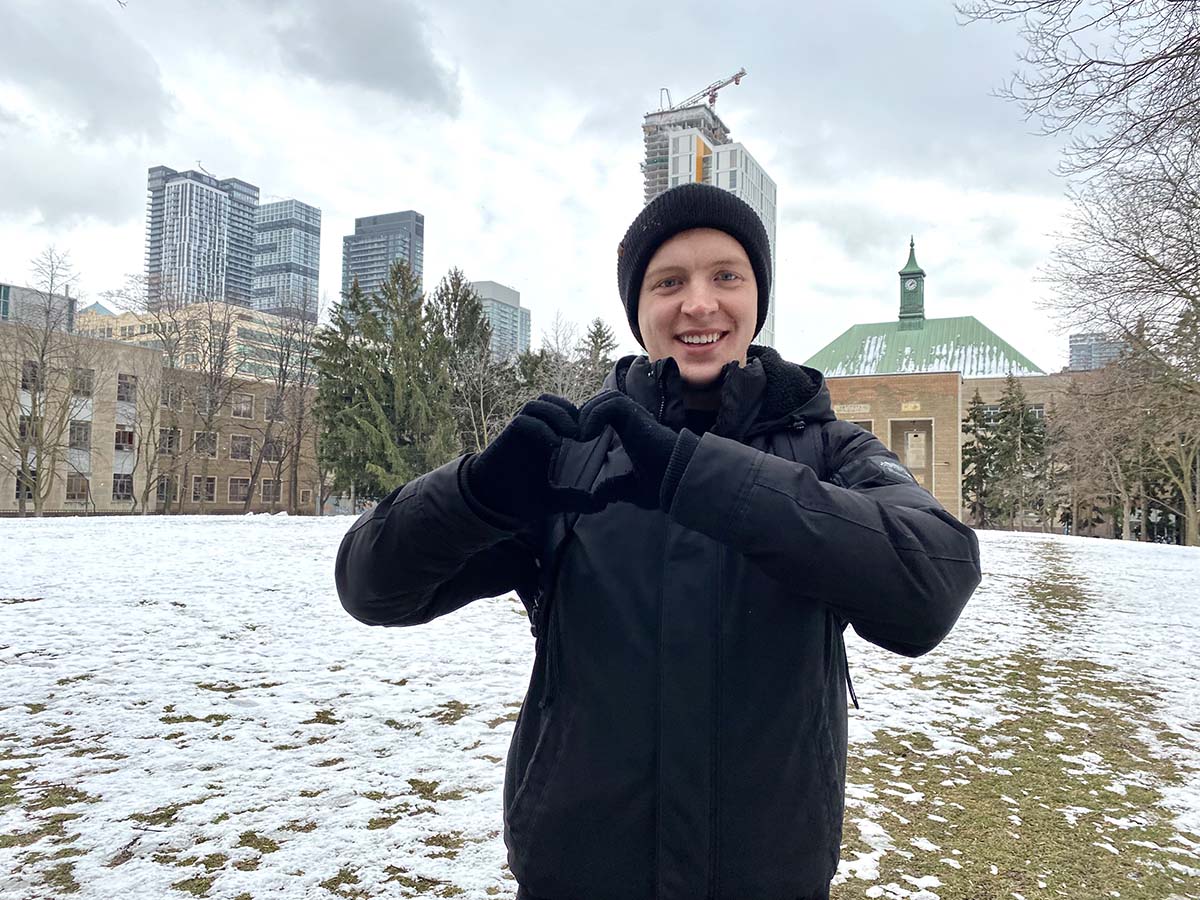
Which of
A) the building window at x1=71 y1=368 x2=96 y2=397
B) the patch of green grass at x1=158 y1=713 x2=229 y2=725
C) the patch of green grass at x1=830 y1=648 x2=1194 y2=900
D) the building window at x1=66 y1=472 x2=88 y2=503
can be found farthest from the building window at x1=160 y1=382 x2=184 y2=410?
the patch of green grass at x1=830 y1=648 x2=1194 y2=900

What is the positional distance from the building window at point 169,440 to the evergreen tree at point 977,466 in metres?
48.2

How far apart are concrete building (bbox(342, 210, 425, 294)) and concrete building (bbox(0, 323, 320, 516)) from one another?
135m

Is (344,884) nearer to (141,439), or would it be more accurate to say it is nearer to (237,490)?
(141,439)

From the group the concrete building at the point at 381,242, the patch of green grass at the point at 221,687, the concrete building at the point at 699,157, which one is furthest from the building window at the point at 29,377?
the concrete building at the point at 381,242

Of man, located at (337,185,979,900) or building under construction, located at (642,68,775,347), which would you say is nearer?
man, located at (337,185,979,900)

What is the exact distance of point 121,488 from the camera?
41.1 meters

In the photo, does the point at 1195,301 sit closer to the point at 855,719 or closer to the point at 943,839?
the point at 855,719

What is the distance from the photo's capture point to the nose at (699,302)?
4.98 ft

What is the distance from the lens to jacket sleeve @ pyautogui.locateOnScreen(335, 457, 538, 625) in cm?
125

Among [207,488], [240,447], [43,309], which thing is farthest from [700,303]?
[240,447]

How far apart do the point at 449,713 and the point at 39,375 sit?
3369 centimetres

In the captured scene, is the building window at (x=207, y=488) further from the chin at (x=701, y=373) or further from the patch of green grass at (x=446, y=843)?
the chin at (x=701, y=373)

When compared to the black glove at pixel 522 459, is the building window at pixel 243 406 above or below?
above

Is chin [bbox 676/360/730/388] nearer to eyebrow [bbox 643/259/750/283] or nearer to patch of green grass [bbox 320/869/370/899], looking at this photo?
eyebrow [bbox 643/259/750/283]
